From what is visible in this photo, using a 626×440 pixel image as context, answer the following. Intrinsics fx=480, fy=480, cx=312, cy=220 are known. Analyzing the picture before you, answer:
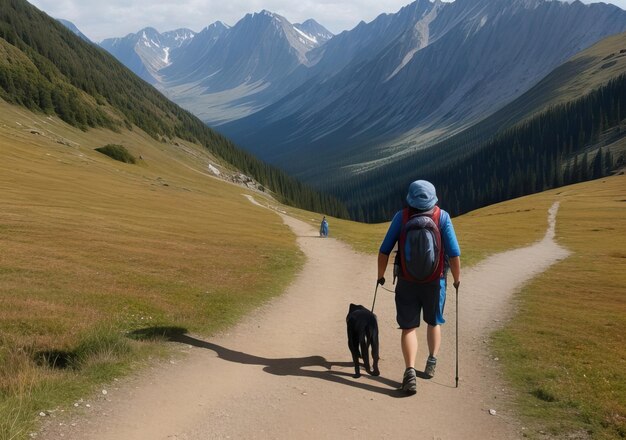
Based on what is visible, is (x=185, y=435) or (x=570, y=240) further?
(x=570, y=240)

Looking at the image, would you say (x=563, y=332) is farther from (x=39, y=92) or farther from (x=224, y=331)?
(x=39, y=92)

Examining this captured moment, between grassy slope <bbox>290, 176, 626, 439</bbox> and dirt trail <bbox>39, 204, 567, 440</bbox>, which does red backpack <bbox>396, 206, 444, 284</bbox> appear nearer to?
dirt trail <bbox>39, 204, 567, 440</bbox>

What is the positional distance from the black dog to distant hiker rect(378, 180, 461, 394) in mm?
964

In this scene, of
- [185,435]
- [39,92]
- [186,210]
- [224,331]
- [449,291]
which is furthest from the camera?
[39,92]

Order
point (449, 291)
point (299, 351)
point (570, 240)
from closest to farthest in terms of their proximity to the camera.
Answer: point (299, 351)
point (449, 291)
point (570, 240)

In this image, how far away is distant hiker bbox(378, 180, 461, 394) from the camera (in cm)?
1148

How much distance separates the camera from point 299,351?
15281 mm

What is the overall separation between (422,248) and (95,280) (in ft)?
51.3

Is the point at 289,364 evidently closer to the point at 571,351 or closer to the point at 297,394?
the point at 297,394

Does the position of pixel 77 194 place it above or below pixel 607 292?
above

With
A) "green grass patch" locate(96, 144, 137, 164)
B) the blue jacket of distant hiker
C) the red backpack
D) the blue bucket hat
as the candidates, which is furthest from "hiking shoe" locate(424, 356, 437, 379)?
"green grass patch" locate(96, 144, 137, 164)

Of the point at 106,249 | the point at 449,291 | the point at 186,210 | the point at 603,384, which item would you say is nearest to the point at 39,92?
the point at 186,210

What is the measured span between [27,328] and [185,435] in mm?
7482

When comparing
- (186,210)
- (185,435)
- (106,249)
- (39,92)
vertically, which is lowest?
(185,435)
